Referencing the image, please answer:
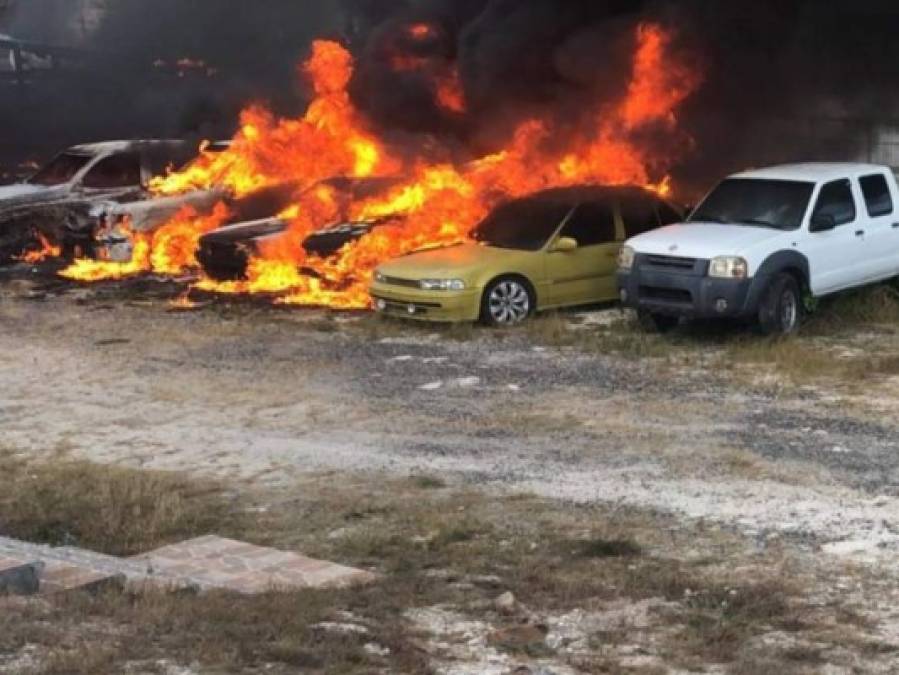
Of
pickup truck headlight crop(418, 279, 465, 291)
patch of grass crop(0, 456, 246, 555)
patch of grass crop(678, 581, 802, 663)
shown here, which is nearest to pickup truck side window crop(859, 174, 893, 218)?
pickup truck headlight crop(418, 279, 465, 291)

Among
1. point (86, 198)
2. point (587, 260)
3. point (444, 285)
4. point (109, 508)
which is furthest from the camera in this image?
point (86, 198)

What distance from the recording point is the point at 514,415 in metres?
9.40

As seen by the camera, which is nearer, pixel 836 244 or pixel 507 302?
pixel 836 244

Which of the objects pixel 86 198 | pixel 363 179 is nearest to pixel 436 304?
pixel 363 179

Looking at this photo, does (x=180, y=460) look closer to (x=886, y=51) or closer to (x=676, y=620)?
(x=676, y=620)

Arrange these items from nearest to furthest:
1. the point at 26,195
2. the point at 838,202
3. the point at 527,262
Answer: the point at 838,202
the point at 527,262
the point at 26,195

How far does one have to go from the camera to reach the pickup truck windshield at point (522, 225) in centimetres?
1344

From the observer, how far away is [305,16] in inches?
1059

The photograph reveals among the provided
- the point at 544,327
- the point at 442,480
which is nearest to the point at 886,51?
the point at 544,327

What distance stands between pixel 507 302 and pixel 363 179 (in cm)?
472

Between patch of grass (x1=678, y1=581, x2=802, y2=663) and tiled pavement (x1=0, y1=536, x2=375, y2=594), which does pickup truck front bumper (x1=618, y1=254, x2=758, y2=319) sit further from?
tiled pavement (x1=0, y1=536, x2=375, y2=594)

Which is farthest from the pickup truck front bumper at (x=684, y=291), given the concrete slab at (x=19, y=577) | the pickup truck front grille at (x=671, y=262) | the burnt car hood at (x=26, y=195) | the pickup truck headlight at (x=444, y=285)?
the burnt car hood at (x=26, y=195)

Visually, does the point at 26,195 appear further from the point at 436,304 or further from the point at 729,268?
the point at 729,268

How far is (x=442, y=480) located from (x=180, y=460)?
174 cm
